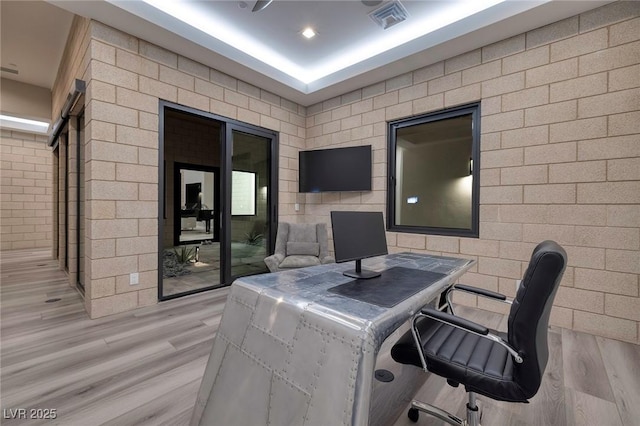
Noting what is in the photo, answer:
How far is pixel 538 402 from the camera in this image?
167cm

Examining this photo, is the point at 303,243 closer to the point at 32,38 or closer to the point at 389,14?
the point at 389,14

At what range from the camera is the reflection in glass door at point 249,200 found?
4.06 m

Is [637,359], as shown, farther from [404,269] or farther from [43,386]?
[43,386]

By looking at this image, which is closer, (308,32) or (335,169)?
(308,32)

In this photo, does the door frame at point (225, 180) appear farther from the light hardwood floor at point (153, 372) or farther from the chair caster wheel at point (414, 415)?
the chair caster wheel at point (414, 415)

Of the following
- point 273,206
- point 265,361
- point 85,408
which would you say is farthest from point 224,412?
point 273,206

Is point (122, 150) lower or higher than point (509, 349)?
higher

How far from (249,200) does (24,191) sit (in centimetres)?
592

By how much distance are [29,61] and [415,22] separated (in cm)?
578

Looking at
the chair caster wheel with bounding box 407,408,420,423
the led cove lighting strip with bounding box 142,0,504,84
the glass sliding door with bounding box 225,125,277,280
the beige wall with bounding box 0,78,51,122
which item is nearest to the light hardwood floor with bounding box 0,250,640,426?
the chair caster wheel with bounding box 407,408,420,423

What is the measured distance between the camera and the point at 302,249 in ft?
13.3

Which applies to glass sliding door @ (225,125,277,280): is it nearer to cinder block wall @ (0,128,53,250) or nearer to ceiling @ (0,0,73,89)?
ceiling @ (0,0,73,89)

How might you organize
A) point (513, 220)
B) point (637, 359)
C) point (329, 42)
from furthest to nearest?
point (329, 42) < point (513, 220) < point (637, 359)

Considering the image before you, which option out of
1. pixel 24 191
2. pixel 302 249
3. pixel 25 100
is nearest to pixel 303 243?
pixel 302 249
